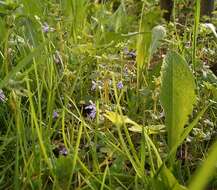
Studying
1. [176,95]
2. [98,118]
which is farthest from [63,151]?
[176,95]

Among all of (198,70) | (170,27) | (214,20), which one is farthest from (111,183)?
(214,20)

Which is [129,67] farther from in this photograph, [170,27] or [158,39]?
[170,27]

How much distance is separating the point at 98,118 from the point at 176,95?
0.47 ft

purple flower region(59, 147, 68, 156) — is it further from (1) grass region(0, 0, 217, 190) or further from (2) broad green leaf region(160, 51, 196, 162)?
(2) broad green leaf region(160, 51, 196, 162)

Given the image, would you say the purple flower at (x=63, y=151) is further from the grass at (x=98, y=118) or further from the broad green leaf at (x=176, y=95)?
the broad green leaf at (x=176, y=95)

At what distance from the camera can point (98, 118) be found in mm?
782

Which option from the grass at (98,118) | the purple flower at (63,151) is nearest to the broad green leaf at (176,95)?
the grass at (98,118)

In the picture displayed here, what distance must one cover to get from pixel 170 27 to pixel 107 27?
0.26 m

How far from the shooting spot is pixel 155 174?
636 millimetres

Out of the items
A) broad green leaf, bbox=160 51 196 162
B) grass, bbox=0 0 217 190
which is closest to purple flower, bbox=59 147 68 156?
grass, bbox=0 0 217 190

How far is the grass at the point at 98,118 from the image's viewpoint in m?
0.67

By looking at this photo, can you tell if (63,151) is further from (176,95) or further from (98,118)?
(176,95)

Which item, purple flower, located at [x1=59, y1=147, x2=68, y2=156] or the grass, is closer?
the grass

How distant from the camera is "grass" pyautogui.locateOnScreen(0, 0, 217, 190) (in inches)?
26.6
